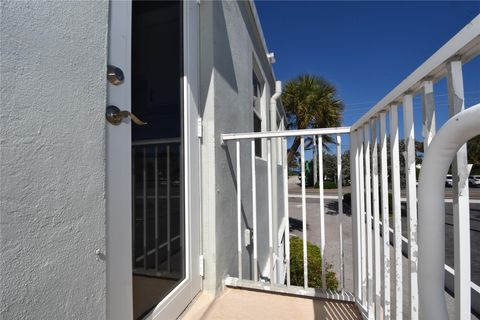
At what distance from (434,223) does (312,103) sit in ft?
33.5

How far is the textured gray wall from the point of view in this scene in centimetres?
62

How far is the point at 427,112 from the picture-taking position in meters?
0.74

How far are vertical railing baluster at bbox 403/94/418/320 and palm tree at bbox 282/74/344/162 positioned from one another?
9177 mm

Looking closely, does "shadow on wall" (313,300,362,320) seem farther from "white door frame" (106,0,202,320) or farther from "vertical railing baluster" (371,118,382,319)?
"white door frame" (106,0,202,320)

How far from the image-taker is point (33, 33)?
0.68 m

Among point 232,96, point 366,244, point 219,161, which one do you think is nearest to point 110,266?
point 219,161

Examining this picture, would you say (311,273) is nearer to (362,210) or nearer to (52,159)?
(362,210)

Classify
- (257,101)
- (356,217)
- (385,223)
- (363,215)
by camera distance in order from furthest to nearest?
(257,101) < (356,217) < (363,215) < (385,223)

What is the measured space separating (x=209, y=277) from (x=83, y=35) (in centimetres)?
150

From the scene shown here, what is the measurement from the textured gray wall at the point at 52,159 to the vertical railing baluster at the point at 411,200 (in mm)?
987

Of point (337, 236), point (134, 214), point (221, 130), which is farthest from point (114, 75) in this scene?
point (337, 236)

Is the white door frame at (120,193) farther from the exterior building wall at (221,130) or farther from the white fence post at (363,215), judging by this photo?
the white fence post at (363,215)

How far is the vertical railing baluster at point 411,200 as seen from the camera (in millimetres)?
800

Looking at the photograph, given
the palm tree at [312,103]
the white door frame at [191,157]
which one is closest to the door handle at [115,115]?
the white door frame at [191,157]
